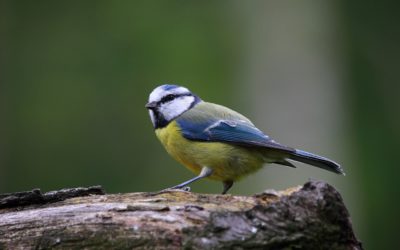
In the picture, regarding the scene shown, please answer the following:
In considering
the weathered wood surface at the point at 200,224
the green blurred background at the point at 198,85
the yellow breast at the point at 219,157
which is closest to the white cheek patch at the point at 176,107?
the yellow breast at the point at 219,157

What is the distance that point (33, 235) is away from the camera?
2844mm

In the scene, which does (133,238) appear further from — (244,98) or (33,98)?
(33,98)

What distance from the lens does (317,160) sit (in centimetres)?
379

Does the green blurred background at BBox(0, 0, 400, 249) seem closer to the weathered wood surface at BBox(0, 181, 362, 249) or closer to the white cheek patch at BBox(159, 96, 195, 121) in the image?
the white cheek patch at BBox(159, 96, 195, 121)

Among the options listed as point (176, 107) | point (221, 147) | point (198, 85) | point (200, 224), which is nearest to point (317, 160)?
point (221, 147)

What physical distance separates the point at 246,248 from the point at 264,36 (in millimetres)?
5213

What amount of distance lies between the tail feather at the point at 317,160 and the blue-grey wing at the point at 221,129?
74 millimetres

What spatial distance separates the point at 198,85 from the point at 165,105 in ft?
18.3

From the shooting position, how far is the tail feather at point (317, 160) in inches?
147

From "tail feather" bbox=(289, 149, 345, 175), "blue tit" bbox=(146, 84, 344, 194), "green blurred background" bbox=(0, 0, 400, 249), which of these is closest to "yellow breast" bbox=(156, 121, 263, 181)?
"blue tit" bbox=(146, 84, 344, 194)

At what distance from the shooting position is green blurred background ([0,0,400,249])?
282 inches

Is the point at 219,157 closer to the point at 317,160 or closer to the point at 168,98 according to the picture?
the point at 317,160

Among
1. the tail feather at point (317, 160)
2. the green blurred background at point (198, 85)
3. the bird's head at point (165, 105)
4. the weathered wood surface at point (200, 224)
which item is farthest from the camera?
the green blurred background at point (198, 85)

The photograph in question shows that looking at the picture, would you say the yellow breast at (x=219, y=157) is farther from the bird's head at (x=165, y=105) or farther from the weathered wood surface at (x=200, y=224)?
the weathered wood surface at (x=200, y=224)
